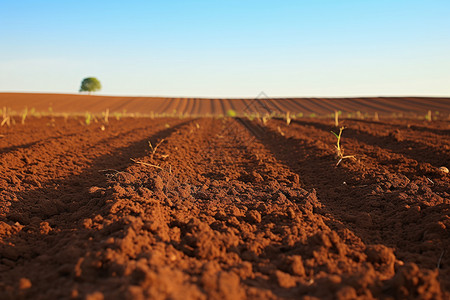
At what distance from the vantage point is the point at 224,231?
9.25 feet

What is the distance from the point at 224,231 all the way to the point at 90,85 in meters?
70.2

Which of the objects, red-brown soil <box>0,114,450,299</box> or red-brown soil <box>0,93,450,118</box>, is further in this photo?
red-brown soil <box>0,93,450,118</box>

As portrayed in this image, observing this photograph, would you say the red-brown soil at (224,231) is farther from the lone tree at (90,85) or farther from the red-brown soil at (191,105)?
the lone tree at (90,85)

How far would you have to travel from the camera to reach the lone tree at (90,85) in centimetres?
6618

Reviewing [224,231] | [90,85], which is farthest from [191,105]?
[224,231]

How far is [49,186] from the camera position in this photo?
4742 millimetres

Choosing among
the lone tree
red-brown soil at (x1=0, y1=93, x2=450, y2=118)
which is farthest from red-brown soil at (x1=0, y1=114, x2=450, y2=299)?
the lone tree

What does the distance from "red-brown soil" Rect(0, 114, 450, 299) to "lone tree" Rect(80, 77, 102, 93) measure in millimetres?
65374

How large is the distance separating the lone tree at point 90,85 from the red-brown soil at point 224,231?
6537 cm

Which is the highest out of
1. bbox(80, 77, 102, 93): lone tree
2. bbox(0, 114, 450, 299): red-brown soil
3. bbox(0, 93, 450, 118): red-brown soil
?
bbox(80, 77, 102, 93): lone tree

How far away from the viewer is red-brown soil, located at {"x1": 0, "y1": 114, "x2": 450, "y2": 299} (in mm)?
1903

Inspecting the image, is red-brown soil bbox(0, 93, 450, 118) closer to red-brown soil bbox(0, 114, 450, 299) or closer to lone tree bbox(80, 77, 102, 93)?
lone tree bbox(80, 77, 102, 93)

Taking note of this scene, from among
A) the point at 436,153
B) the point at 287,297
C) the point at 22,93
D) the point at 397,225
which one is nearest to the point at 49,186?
the point at 287,297

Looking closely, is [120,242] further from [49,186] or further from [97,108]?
[97,108]
